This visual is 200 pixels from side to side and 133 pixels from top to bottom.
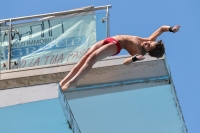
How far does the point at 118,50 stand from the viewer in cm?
1097

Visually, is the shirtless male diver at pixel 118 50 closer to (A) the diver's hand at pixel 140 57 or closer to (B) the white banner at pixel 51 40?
(A) the diver's hand at pixel 140 57

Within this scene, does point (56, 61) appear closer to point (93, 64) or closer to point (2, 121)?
point (93, 64)

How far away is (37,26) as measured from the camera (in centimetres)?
1345

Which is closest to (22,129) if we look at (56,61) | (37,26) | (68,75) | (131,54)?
(68,75)

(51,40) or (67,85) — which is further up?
(51,40)

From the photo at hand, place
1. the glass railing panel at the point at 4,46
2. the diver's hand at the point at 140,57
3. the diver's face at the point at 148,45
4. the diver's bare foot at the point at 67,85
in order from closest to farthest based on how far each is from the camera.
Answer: the diver's hand at the point at 140,57 < the diver's bare foot at the point at 67,85 < the diver's face at the point at 148,45 < the glass railing panel at the point at 4,46

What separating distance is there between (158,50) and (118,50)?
28.5 inches

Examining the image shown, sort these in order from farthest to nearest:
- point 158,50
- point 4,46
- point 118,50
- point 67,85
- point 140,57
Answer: point 4,46 < point 118,50 < point 158,50 < point 67,85 < point 140,57

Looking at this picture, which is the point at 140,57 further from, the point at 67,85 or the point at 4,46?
the point at 4,46

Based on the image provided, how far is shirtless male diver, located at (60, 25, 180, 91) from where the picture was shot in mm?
10523

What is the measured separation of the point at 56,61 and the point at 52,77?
5.54 feet

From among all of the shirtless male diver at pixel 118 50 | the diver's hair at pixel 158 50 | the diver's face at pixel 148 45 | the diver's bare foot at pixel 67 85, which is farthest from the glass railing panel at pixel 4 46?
the diver's hair at pixel 158 50

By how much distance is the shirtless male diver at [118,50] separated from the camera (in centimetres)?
1052

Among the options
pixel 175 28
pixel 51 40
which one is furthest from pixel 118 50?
pixel 51 40
